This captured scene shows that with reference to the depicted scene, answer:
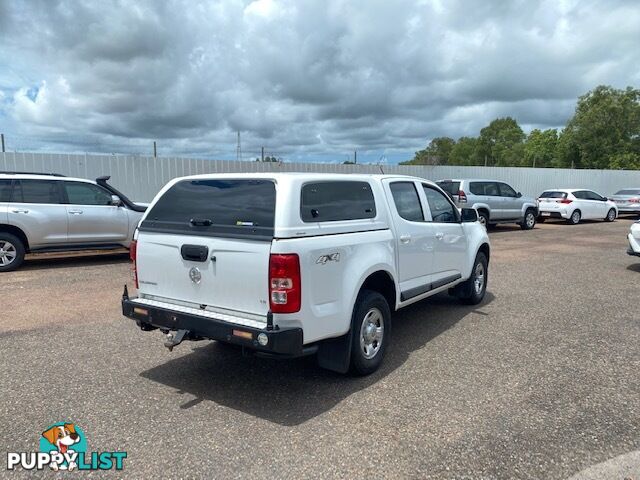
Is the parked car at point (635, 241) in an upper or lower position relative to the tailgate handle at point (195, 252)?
lower

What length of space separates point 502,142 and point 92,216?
97.3 m

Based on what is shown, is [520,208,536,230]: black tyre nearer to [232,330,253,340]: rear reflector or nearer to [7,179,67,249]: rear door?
[7,179,67,249]: rear door

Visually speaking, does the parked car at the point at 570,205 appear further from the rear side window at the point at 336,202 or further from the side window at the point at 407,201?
the rear side window at the point at 336,202

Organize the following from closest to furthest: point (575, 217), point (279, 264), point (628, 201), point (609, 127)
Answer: point (279, 264) → point (575, 217) → point (628, 201) → point (609, 127)

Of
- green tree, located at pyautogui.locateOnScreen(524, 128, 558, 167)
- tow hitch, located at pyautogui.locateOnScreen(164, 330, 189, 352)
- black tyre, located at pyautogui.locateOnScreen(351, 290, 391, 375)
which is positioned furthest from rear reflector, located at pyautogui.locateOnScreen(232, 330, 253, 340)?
green tree, located at pyautogui.locateOnScreen(524, 128, 558, 167)

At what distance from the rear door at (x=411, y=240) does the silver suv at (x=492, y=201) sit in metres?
10.7

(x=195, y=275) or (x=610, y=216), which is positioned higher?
(x=195, y=275)

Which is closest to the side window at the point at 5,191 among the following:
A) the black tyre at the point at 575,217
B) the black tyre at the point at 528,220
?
the black tyre at the point at 528,220

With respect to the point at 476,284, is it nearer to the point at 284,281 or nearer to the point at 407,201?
the point at 407,201

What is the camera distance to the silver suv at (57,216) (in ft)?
29.3

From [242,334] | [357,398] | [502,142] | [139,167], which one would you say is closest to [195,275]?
[242,334]

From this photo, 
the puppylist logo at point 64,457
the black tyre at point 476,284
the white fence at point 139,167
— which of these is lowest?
the puppylist logo at point 64,457

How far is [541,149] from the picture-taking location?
255 ft

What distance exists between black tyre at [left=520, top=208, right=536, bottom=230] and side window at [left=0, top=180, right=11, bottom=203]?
16.6 meters
